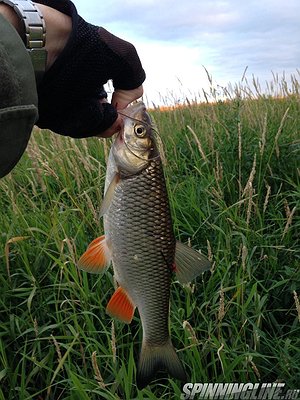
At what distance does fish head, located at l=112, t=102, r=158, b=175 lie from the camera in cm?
166

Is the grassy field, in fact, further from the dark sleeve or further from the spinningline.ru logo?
the dark sleeve

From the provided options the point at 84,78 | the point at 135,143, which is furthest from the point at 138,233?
the point at 84,78

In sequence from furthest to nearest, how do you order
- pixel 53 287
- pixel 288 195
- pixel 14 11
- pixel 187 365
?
A: pixel 288 195 → pixel 53 287 → pixel 187 365 → pixel 14 11

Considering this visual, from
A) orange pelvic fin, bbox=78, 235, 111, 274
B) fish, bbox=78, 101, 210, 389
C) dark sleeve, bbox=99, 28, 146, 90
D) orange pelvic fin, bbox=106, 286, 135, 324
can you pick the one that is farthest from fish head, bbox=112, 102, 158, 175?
orange pelvic fin, bbox=106, 286, 135, 324

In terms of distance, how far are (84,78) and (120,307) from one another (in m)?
0.72

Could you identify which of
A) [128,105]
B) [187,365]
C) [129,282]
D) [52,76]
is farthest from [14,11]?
[187,365]

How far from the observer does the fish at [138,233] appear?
5.43 feet

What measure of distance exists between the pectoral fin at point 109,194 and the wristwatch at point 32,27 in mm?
406

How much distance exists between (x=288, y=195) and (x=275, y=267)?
25.1 inches

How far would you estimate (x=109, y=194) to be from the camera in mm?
1641

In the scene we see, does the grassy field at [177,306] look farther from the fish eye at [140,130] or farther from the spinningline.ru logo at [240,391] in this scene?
the fish eye at [140,130]

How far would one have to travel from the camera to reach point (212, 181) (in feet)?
11.2

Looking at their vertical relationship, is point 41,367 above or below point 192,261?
below

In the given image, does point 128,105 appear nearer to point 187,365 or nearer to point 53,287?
point 187,365
